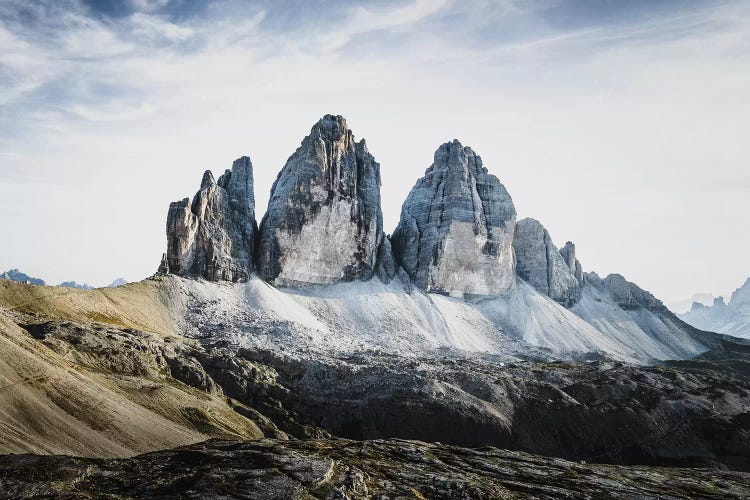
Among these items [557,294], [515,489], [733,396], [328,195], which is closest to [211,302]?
[328,195]

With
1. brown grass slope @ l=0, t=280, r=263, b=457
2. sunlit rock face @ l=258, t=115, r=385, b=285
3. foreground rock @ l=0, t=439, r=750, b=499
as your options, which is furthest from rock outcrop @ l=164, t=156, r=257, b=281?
foreground rock @ l=0, t=439, r=750, b=499

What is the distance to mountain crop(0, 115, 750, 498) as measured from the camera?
4753 centimetres

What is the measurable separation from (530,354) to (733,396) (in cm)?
4457

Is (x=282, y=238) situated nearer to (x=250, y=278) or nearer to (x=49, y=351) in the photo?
(x=250, y=278)

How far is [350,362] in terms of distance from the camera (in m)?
93.5

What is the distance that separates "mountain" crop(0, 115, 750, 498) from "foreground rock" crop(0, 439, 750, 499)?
0.25m

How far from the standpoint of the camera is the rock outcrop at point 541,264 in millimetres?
180125

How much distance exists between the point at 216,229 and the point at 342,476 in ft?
301

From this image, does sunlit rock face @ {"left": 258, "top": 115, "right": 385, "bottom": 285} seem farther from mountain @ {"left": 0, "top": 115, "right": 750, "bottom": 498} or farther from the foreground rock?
the foreground rock

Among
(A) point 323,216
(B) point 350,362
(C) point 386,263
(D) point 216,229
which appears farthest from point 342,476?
(C) point 386,263

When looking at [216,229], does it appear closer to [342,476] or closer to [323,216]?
[323,216]

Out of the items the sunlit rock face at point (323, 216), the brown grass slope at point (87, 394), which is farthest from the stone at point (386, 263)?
the brown grass slope at point (87, 394)

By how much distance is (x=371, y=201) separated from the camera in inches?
5876

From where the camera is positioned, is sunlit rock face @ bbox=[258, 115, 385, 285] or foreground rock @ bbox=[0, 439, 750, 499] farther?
sunlit rock face @ bbox=[258, 115, 385, 285]
